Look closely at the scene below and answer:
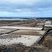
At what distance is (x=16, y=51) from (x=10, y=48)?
0.63 ft

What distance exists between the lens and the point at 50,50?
438cm

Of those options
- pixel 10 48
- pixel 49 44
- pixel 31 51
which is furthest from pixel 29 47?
pixel 49 44

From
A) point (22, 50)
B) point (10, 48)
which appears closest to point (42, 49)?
point (22, 50)

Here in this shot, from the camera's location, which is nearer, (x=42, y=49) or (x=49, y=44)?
(x=42, y=49)

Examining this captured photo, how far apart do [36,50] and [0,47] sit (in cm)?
94

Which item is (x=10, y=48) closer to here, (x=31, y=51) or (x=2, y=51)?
(x=2, y=51)

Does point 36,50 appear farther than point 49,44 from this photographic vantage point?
No

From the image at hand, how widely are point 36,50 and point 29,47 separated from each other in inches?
8.6

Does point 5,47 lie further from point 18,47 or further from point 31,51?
point 31,51

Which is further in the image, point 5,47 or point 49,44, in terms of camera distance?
point 49,44

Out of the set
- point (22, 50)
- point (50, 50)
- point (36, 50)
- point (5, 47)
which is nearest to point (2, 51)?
point (5, 47)

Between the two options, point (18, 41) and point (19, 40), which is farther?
point (19, 40)

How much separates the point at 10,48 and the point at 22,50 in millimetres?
317

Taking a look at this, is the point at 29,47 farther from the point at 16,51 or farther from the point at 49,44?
the point at 49,44
